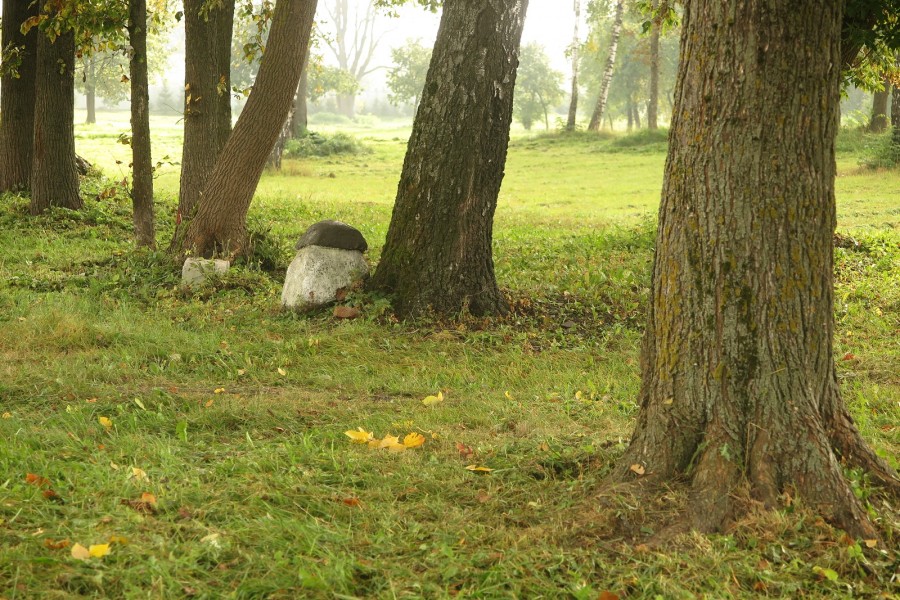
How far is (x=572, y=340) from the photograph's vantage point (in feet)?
25.3

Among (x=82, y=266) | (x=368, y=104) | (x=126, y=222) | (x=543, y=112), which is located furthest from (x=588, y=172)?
(x=368, y=104)

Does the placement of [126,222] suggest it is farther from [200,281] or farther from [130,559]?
[130,559]

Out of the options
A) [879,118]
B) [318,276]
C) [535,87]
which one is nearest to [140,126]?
[318,276]

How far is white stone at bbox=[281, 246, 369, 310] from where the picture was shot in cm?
813

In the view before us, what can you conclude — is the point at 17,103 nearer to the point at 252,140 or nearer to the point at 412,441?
the point at 252,140

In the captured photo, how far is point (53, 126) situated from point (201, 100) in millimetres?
3469

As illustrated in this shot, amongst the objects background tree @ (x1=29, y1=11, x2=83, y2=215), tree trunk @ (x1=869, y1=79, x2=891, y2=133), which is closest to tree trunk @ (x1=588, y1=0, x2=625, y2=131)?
tree trunk @ (x1=869, y1=79, x2=891, y2=133)

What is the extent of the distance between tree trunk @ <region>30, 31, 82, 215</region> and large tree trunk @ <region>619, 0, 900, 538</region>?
37.9 ft

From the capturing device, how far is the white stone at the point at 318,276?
8133 mm

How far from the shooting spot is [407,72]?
59312 mm

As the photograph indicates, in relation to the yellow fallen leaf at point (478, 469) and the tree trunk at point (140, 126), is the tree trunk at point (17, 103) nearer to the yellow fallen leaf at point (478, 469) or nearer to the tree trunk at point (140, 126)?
the tree trunk at point (140, 126)

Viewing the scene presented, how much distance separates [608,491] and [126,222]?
11.2 m

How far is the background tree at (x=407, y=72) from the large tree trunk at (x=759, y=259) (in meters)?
55.2

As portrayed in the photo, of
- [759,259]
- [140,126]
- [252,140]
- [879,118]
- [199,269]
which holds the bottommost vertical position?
[199,269]
